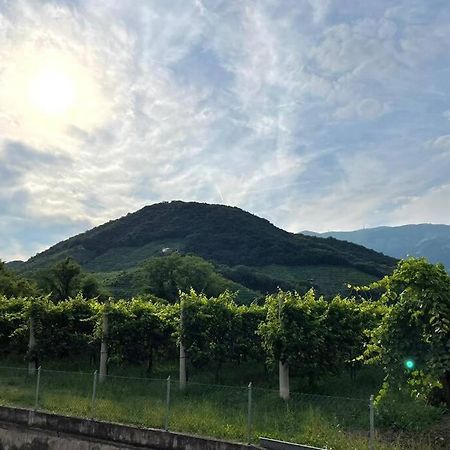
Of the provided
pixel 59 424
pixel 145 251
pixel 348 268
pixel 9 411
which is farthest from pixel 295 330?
pixel 145 251

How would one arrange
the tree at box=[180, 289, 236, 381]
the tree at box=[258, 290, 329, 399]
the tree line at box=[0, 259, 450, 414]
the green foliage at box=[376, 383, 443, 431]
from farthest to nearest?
1. the tree at box=[180, 289, 236, 381]
2. the tree at box=[258, 290, 329, 399]
3. the green foliage at box=[376, 383, 443, 431]
4. the tree line at box=[0, 259, 450, 414]

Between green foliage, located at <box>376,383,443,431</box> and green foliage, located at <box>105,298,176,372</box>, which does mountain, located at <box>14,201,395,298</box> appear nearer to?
green foliage, located at <box>105,298,176,372</box>

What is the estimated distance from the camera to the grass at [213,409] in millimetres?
10789

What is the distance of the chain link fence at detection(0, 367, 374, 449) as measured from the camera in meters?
11.0

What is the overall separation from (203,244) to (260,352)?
110832 millimetres

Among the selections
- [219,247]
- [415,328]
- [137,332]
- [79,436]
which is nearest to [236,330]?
[137,332]

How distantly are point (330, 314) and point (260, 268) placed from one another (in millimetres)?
95585

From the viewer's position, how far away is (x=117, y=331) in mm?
21438

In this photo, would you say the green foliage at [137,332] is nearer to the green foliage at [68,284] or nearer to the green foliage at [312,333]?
the green foliage at [312,333]

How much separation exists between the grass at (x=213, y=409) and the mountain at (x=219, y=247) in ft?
241

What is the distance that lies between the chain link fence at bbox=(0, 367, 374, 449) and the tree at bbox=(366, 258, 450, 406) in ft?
5.91

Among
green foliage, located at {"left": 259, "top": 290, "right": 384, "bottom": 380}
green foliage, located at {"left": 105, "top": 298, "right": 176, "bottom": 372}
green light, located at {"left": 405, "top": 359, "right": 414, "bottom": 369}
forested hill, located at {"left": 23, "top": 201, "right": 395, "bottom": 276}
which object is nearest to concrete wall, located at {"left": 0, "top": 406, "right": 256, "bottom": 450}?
green light, located at {"left": 405, "top": 359, "right": 414, "bottom": 369}

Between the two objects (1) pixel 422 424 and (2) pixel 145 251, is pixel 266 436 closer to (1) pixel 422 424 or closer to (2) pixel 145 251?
(1) pixel 422 424

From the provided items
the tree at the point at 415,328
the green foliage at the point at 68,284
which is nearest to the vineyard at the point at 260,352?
the tree at the point at 415,328
